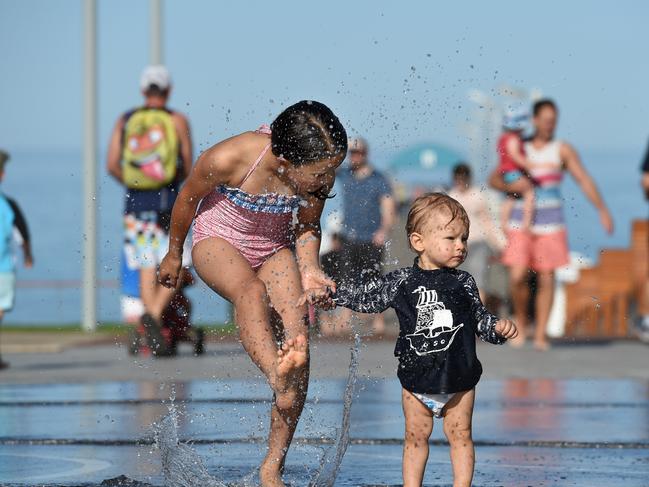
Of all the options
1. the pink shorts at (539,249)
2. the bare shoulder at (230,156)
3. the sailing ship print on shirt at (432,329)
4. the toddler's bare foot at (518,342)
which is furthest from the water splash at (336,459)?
the toddler's bare foot at (518,342)

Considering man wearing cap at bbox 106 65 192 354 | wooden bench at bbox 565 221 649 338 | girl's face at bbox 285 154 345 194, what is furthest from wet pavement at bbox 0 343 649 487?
wooden bench at bbox 565 221 649 338

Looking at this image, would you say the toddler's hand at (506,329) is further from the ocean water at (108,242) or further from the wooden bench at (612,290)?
the wooden bench at (612,290)

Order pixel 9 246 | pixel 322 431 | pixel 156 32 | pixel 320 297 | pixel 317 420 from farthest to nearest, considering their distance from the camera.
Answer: pixel 156 32, pixel 9 246, pixel 317 420, pixel 322 431, pixel 320 297

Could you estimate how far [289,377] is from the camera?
20.0ft

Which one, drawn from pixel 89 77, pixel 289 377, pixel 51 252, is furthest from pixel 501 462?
pixel 51 252

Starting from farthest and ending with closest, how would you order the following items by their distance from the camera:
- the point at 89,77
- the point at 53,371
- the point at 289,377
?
the point at 89,77, the point at 53,371, the point at 289,377

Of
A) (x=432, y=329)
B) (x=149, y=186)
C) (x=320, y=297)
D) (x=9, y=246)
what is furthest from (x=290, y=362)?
(x=9, y=246)

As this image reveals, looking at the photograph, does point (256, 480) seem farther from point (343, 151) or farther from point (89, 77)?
point (89, 77)

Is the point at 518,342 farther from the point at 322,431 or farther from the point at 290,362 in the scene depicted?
the point at 290,362

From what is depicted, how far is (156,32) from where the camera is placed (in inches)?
766

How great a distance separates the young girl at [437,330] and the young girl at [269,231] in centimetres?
38

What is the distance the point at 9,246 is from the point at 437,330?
7812 millimetres

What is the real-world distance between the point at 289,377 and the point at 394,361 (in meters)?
6.99

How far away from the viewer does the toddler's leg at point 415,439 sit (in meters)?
5.97
